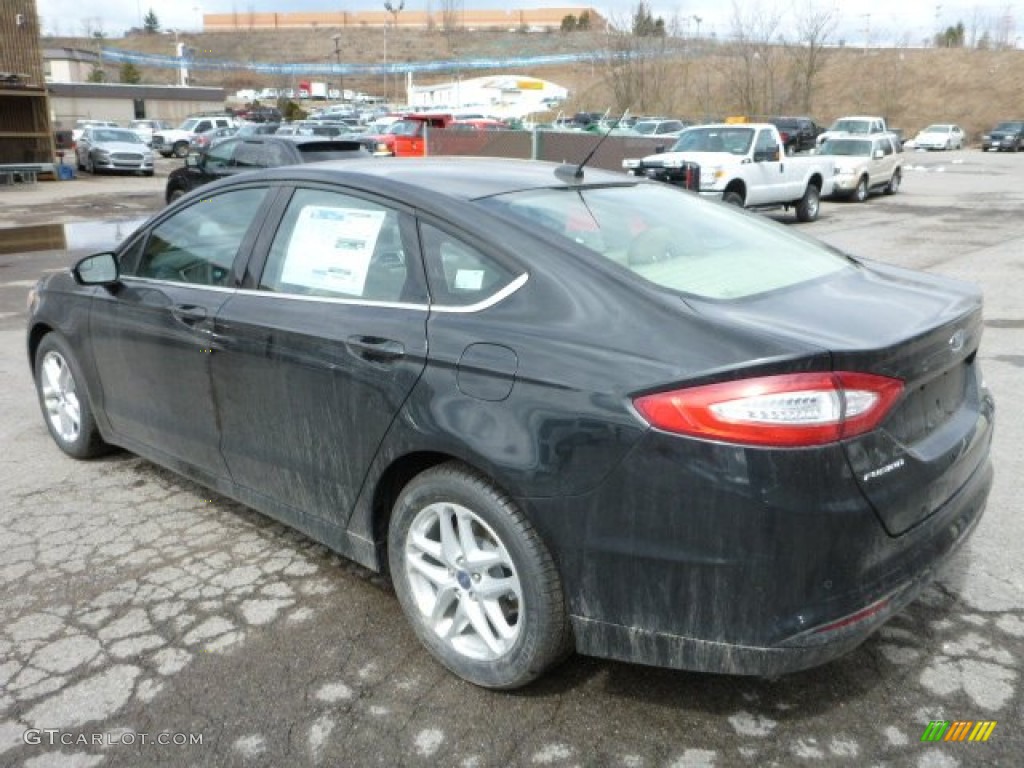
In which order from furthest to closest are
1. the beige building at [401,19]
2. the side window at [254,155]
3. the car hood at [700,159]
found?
1. the beige building at [401,19]
2. the car hood at [700,159]
3. the side window at [254,155]

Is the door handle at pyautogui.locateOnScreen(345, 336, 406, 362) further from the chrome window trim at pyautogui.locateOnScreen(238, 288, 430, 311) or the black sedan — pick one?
the chrome window trim at pyautogui.locateOnScreen(238, 288, 430, 311)

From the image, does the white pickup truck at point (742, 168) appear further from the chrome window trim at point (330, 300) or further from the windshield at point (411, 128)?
the chrome window trim at point (330, 300)

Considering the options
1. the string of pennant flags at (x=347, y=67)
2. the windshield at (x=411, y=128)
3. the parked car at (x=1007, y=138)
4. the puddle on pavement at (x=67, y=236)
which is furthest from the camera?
the string of pennant flags at (x=347, y=67)

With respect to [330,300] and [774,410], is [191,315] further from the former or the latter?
[774,410]

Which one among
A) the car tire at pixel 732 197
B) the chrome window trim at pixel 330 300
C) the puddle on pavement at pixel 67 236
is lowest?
the puddle on pavement at pixel 67 236

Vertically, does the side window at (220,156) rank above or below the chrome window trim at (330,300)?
above

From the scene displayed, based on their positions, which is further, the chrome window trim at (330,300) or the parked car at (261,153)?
the parked car at (261,153)

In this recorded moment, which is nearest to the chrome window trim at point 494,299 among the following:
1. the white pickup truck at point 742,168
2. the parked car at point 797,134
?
the white pickup truck at point 742,168

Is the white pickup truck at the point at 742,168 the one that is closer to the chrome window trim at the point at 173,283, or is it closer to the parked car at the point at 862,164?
the parked car at the point at 862,164

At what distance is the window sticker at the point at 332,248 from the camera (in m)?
3.30

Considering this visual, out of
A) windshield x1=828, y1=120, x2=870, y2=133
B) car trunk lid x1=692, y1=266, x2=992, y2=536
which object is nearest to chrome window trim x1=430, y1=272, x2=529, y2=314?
car trunk lid x1=692, y1=266, x2=992, y2=536

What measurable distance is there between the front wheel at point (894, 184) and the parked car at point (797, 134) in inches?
559

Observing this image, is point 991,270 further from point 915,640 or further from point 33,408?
point 33,408

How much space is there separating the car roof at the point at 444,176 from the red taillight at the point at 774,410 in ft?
3.91
